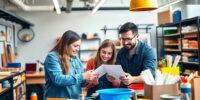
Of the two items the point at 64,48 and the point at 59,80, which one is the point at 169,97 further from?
the point at 64,48

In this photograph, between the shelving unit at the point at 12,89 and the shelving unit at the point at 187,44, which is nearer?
the shelving unit at the point at 12,89

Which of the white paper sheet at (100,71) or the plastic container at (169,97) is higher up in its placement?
the white paper sheet at (100,71)

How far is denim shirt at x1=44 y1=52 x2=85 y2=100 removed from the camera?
2385 millimetres

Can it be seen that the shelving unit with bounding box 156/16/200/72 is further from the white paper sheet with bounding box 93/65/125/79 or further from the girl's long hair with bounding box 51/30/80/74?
the girl's long hair with bounding box 51/30/80/74

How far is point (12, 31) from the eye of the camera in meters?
8.44

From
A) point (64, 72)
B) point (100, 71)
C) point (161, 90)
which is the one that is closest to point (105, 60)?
point (100, 71)

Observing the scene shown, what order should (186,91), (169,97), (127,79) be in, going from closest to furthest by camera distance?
(186,91), (169,97), (127,79)

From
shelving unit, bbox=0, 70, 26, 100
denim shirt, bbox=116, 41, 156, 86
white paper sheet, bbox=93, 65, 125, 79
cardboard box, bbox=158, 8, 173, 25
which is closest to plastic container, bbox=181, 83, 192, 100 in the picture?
white paper sheet, bbox=93, 65, 125, 79

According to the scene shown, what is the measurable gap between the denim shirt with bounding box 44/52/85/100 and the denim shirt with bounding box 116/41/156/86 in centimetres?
59

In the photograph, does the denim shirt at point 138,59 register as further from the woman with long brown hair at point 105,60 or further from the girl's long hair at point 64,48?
the girl's long hair at point 64,48

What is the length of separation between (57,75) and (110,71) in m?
0.46

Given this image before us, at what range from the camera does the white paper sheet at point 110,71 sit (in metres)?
2.41

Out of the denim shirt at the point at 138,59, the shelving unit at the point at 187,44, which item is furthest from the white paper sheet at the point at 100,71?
the shelving unit at the point at 187,44

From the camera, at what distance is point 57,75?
240 centimetres
